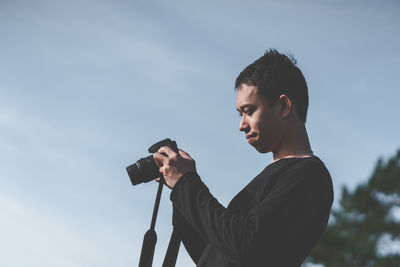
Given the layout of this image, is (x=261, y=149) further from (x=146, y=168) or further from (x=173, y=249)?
Answer: (x=173, y=249)

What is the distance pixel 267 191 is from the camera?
77.7 inches

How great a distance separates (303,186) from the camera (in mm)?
1886

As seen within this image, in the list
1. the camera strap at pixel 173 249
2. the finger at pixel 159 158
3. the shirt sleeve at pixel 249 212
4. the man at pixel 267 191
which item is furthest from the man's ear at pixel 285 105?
the camera strap at pixel 173 249

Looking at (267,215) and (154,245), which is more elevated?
(154,245)

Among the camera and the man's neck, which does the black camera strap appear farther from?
the man's neck

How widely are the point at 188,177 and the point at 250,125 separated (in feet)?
1.40

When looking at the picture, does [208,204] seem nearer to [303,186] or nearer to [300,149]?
[303,186]

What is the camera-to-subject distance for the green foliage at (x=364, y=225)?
67.9ft

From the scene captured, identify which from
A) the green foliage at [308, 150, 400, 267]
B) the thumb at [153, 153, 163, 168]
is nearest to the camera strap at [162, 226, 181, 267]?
the thumb at [153, 153, 163, 168]

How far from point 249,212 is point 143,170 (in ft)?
2.30

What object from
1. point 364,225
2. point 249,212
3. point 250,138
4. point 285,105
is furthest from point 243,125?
point 364,225

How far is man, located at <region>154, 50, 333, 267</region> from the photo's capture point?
5.75 feet

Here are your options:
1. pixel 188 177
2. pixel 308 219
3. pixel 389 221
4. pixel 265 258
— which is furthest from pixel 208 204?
pixel 389 221

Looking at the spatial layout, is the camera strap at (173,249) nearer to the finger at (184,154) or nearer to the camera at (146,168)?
the camera at (146,168)
